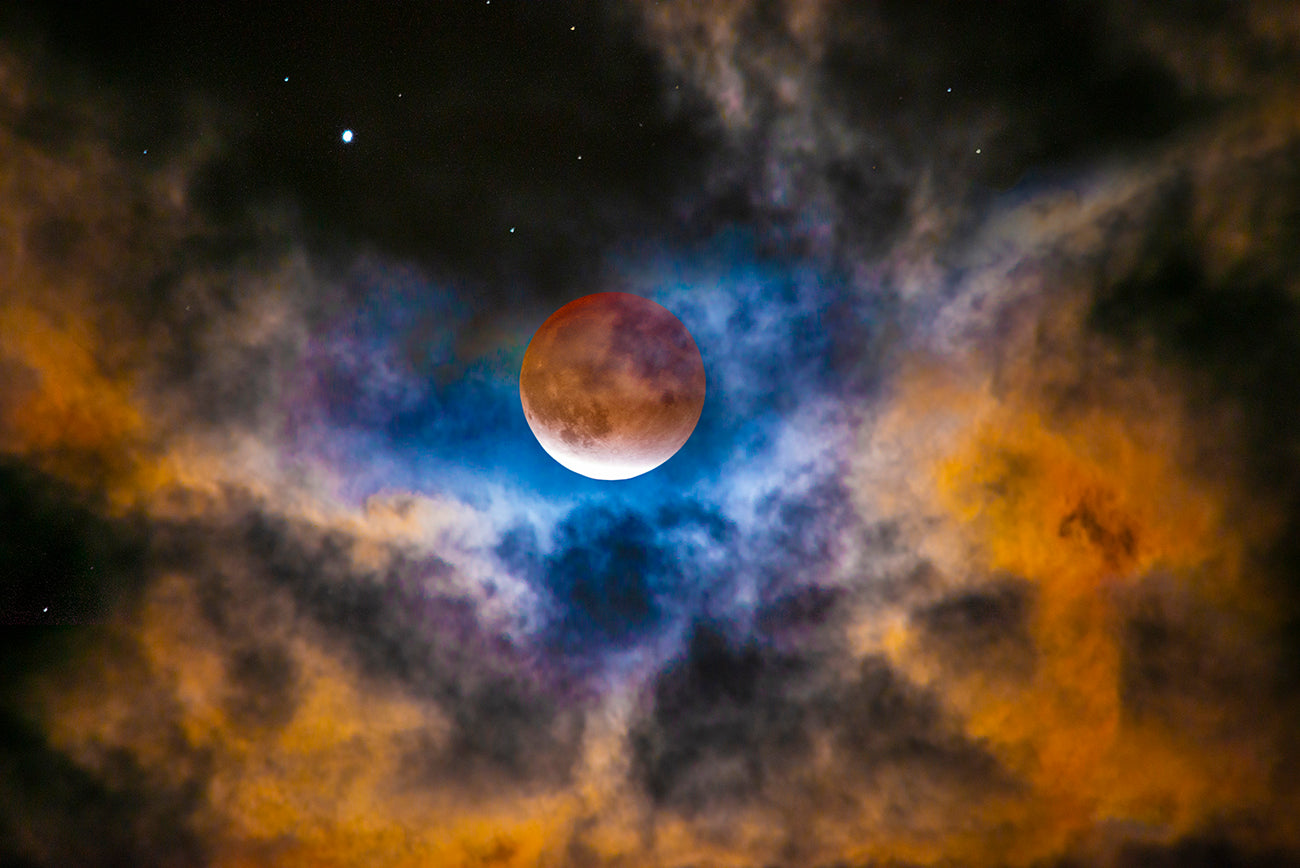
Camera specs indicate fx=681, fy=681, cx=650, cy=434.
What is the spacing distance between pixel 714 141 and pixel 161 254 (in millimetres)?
11624

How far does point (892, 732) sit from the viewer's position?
15.7m

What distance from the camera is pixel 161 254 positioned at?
46.0 feet

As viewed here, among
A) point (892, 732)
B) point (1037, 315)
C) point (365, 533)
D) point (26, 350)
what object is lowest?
point (892, 732)

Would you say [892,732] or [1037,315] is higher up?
[1037,315]

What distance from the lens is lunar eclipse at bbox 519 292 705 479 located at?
12062 millimetres

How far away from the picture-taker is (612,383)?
39.4ft

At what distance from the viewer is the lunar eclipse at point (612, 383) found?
12.1 metres

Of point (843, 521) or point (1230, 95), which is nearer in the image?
point (1230, 95)

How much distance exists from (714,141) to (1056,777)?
Answer: 50.3 ft

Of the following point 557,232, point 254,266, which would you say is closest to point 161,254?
point 254,266

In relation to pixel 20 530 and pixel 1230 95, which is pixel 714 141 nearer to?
pixel 1230 95

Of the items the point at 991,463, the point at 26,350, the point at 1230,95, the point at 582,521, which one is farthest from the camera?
the point at 582,521

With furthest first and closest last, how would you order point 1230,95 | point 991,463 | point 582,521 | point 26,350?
1. point 582,521
2. point 991,463
3. point 26,350
4. point 1230,95

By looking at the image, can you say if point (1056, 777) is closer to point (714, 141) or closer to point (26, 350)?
point (714, 141)
